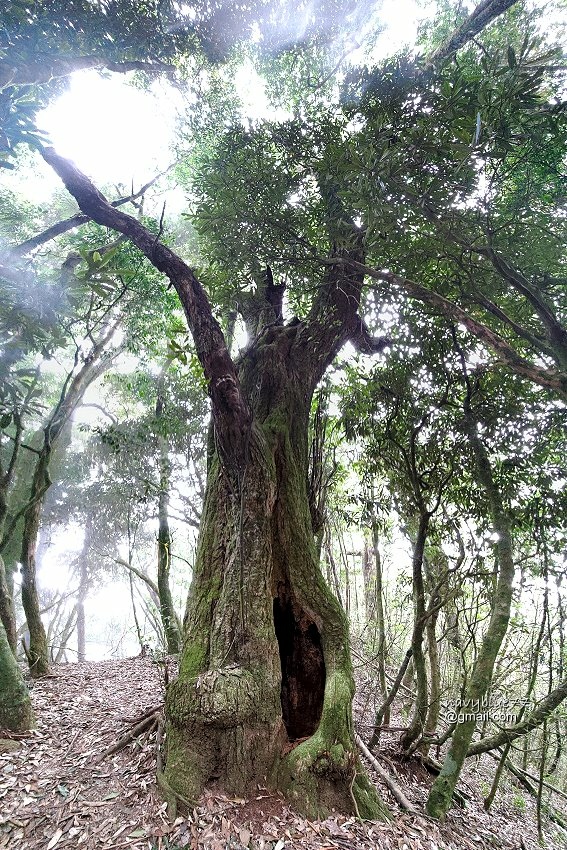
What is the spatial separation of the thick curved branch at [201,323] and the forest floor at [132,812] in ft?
6.99

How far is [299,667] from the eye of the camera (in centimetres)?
325

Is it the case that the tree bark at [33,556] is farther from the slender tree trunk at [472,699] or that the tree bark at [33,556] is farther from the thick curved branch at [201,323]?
the slender tree trunk at [472,699]

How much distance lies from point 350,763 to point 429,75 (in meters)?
5.26

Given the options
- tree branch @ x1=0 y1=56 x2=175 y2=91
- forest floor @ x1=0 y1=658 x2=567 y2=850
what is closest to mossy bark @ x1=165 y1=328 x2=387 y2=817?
forest floor @ x1=0 y1=658 x2=567 y2=850

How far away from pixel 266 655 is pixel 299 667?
0.54 metres

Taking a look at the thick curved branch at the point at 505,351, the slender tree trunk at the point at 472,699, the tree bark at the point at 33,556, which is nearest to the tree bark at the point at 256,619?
the slender tree trunk at the point at 472,699

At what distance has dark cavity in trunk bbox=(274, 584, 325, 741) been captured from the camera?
3098mm

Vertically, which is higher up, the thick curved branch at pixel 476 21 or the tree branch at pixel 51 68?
the thick curved branch at pixel 476 21

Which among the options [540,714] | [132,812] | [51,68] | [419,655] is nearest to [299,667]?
[132,812]

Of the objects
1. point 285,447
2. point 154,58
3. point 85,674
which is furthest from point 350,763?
point 154,58

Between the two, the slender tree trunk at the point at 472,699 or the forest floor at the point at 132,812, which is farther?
the slender tree trunk at the point at 472,699

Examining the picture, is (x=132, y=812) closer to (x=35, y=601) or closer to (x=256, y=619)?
(x=256, y=619)

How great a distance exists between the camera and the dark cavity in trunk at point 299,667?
122 inches

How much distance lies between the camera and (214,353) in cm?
322
